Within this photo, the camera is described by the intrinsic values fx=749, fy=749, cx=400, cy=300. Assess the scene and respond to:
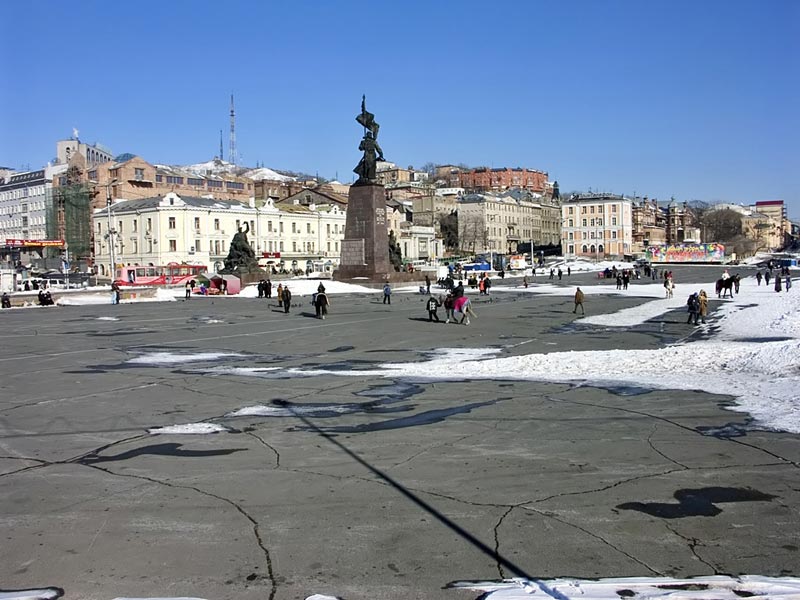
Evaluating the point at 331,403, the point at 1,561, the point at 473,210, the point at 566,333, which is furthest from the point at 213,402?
the point at 473,210

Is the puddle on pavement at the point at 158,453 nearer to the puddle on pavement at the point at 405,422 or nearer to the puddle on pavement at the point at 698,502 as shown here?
the puddle on pavement at the point at 405,422

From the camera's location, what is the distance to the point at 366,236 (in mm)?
53750

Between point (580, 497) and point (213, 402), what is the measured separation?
7.00 m

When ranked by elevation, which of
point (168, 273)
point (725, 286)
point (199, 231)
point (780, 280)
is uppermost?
point (199, 231)

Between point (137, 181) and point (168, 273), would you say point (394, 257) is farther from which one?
point (137, 181)

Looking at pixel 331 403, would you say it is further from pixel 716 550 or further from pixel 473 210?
pixel 473 210

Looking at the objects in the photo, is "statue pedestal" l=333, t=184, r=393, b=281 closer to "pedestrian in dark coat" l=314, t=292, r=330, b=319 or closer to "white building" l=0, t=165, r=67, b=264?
"pedestrian in dark coat" l=314, t=292, r=330, b=319

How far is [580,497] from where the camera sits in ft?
21.5

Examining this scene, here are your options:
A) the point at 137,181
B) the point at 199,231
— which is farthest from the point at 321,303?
the point at 137,181

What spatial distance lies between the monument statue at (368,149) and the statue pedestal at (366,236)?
1592 millimetres

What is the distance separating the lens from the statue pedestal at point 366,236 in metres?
52.8

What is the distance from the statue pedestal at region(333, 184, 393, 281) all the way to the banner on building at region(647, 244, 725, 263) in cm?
8156

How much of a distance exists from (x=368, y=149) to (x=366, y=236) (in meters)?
6.80

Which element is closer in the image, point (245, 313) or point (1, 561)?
point (1, 561)
